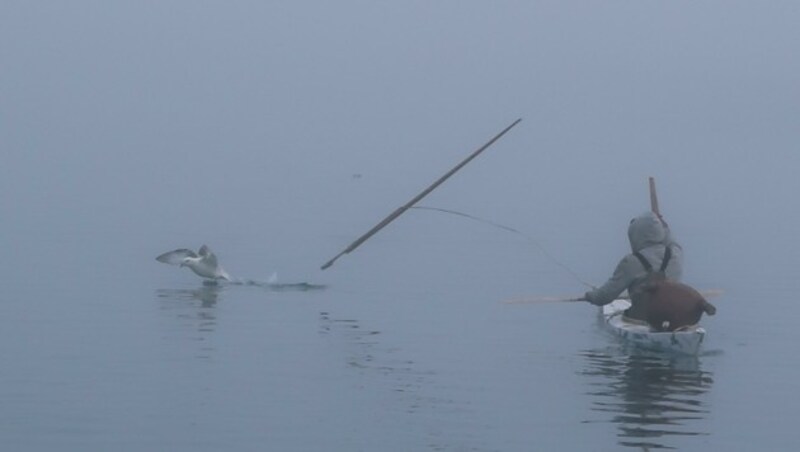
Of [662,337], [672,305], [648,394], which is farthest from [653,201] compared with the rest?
[648,394]

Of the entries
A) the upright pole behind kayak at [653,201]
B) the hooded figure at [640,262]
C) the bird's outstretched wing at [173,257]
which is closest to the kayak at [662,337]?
the hooded figure at [640,262]

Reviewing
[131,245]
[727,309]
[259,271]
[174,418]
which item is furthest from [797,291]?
[174,418]

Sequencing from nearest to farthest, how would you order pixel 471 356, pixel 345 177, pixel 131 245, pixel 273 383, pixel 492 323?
pixel 273 383 < pixel 471 356 < pixel 492 323 < pixel 131 245 < pixel 345 177

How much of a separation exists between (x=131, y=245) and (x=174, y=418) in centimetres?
2042

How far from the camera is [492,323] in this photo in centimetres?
2575

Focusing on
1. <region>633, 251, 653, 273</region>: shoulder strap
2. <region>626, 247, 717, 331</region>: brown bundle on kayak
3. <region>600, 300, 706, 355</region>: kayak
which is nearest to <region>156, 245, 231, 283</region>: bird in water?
<region>600, 300, 706, 355</region>: kayak

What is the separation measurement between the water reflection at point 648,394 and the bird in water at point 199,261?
750cm

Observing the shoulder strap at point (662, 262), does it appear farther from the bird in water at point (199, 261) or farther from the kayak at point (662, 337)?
the bird in water at point (199, 261)

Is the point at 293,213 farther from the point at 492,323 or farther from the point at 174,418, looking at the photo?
the point at 174,418

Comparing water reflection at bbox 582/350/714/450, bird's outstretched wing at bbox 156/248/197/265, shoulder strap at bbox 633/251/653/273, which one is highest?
shoulder strap at bbox 633/251/653/273

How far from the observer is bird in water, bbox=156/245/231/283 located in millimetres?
27766

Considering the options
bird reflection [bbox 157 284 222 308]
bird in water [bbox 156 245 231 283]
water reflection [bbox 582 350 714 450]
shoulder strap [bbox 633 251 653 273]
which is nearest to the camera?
water reflection [bbox 582 350 714 450]

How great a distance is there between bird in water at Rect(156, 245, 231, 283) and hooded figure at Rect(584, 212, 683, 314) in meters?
7.24

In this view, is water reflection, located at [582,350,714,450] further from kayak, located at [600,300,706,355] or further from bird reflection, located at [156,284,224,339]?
bird reflection, located at [156,284,224,339]
